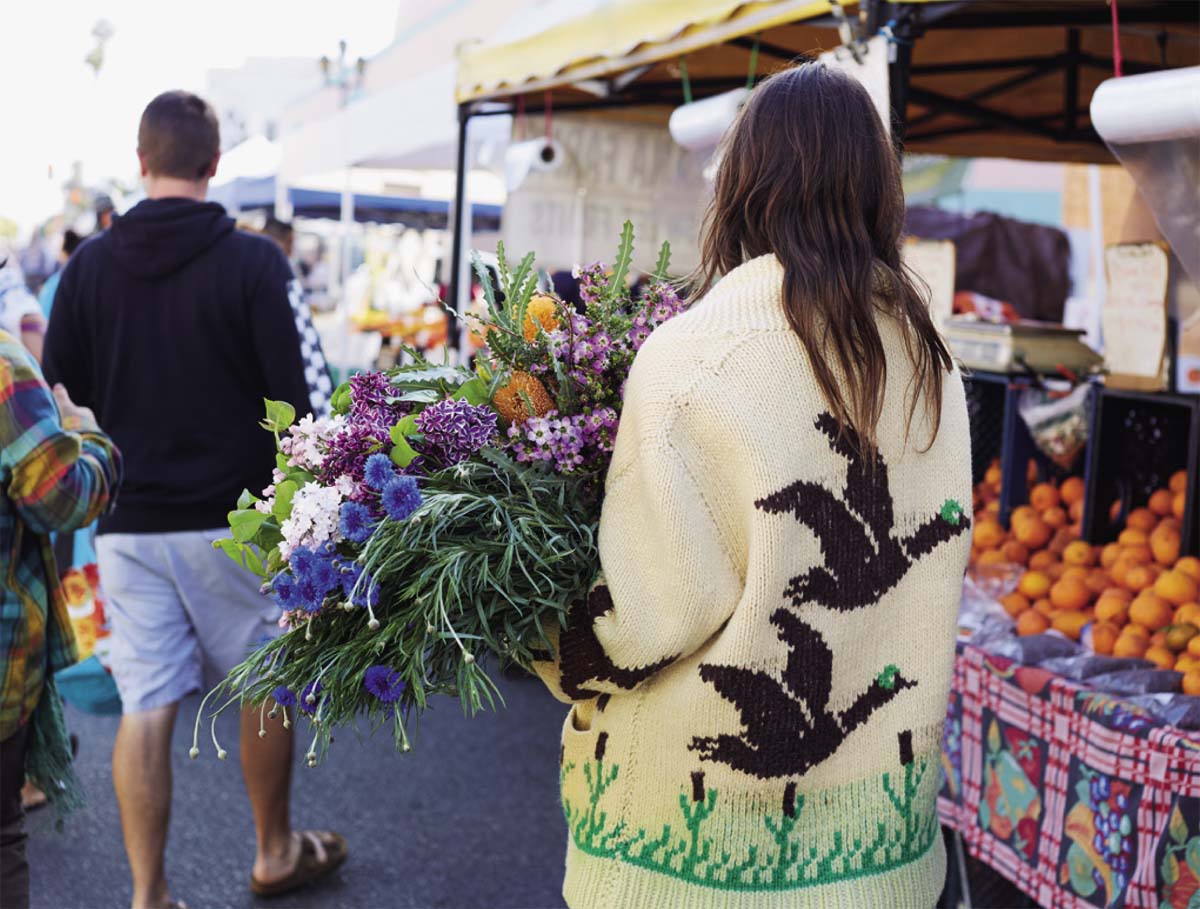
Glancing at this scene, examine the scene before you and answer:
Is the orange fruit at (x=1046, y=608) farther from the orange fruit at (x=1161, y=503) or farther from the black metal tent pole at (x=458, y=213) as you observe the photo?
Result: the black metal tent pole at (x=458, y=213)

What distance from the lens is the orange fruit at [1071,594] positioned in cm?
365

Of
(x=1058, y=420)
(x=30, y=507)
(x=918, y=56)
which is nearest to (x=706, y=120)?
(x=918, y=56)

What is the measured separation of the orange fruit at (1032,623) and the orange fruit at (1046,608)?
2 cm

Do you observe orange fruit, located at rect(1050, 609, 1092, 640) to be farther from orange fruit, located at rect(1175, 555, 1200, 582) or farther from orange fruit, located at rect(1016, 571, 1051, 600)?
orange fruit, located at rect(1175, 555, 1200, 582)

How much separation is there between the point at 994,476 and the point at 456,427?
3.08m

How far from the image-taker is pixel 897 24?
3.24 m

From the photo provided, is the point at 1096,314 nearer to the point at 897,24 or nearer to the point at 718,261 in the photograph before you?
the point at 897,24

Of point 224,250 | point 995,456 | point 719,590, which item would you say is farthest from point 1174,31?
point 719,590

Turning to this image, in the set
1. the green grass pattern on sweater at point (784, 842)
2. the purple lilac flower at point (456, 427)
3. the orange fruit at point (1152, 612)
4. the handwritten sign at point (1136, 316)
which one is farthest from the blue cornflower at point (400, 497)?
the handwritten sign at point (1136, 316)

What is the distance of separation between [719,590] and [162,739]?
2.16 metres

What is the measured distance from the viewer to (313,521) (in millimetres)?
1783

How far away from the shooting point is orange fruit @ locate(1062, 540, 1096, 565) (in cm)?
381

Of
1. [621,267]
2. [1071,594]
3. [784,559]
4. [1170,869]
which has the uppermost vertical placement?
[621,267]

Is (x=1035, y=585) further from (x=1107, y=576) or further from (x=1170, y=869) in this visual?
(x=1170, y=869)
